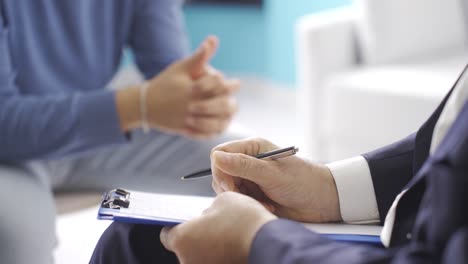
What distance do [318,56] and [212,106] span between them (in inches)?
37.3

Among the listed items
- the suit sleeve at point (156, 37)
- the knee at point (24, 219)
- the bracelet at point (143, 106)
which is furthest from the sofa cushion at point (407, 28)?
the knee at point (24, 219)

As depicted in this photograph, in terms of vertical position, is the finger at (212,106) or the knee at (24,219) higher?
the finger at (212,106)

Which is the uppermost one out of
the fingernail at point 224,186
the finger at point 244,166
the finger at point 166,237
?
the finger at point 244,166

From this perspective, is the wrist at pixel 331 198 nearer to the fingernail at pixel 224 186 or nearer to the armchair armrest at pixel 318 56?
the fingernail at pixel 224 186

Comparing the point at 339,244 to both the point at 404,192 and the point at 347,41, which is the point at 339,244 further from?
the point at 347,41

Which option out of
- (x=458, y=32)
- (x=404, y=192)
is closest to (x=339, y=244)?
(x=404, y=192)

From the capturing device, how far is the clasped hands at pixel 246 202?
29.5 inches

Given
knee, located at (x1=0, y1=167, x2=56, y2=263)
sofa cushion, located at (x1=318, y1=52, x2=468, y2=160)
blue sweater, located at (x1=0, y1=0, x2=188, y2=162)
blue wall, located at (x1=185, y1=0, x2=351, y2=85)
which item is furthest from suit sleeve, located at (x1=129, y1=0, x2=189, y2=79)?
blue wall, located at (x1=185, y1=0, x2=351, y2=85)

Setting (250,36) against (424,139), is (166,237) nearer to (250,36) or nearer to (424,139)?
(424,139)

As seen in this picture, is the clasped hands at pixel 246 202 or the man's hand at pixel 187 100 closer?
the clasped hands at pixel 246 202

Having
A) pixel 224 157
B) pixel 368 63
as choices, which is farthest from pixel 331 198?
pixel 368 63

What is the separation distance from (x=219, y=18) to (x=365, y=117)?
1.62 meters

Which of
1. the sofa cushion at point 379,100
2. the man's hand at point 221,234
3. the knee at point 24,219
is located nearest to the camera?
the man's hand at point 221,234

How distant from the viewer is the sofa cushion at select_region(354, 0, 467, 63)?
7.66 feet
